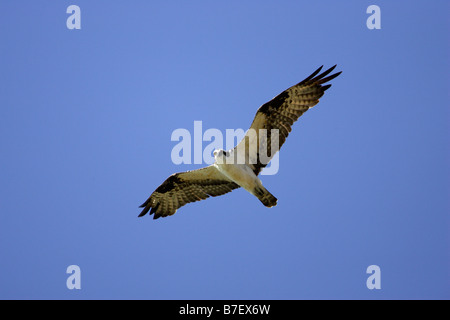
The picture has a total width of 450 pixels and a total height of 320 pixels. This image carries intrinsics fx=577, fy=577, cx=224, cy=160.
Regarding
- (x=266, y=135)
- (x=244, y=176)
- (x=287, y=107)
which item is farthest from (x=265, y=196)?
(x=287, y=107)

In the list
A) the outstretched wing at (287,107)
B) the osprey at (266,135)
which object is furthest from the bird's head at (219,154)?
the outstretched wing at (287,107)

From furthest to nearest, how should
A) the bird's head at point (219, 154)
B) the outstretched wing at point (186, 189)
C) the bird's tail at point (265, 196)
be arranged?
1. the outstretched wing at point (186, 189)
2. the bird's tail at point (265, 196)
3. the bird's head at point (219, 154)

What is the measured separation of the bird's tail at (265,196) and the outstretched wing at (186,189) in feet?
3.26

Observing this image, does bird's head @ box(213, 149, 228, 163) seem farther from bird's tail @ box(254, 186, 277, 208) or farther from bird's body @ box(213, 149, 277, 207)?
bird's tail @ box(254, 186, 277, 208)

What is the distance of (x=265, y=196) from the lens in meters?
11.7

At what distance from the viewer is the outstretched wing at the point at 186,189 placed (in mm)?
12500

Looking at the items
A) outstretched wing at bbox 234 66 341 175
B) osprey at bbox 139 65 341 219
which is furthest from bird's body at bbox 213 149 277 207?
outstretched wing at bbox 234 66 341 175

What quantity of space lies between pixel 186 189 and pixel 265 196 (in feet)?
6.70

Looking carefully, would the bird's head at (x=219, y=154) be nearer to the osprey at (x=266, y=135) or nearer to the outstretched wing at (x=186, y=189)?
the osprey at (x=266, y=135)

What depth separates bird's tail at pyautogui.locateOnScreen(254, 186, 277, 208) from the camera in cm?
1164

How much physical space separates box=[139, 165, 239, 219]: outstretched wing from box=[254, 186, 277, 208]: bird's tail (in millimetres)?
995
